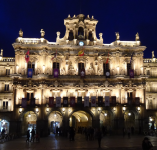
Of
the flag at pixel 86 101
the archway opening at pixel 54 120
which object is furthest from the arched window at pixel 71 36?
the archway opening at pixel 54 120

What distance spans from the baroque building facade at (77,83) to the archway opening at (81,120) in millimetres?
251

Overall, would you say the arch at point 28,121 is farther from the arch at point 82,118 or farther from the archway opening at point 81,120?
the archway opening at point 81,120

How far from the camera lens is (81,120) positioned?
59.8 metres

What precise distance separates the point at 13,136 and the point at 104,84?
21386 mm

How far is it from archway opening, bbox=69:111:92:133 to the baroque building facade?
0.82 feet

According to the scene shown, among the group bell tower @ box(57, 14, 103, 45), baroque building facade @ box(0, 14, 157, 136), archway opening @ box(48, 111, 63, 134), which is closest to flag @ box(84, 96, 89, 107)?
baroque building facade @ box(0, 14, 157, 136)

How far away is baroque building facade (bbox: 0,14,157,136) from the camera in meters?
50.7

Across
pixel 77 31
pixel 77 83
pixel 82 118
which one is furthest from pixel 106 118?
pixel 77 31

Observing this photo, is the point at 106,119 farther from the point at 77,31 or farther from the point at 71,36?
the point at 77,31

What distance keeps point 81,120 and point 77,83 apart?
1208 centimetres

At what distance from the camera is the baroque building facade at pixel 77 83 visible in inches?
1996

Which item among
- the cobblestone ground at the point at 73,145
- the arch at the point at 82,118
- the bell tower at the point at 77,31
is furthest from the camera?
the bell tower at the point at 77,31

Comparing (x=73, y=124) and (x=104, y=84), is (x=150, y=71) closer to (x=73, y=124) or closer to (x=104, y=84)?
(x=104, y=84)

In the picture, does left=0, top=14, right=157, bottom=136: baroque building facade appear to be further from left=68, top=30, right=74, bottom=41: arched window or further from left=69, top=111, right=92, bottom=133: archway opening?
left=69, top=111, right=92, bottom=133: archway opening
